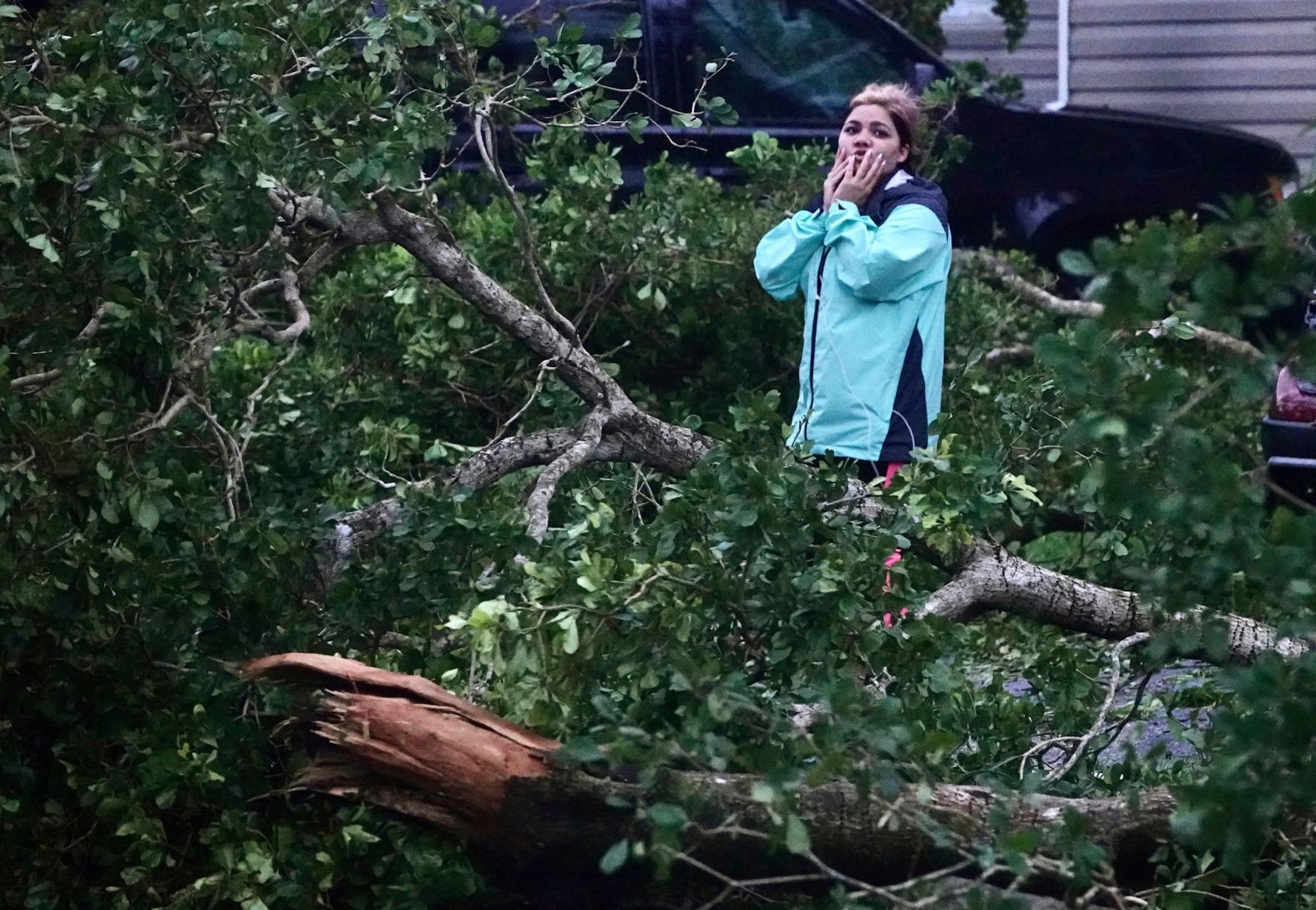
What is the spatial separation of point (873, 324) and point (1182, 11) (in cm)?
1007

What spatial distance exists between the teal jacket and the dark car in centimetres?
324

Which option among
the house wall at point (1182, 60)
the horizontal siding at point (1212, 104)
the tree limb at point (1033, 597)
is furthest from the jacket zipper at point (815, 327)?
the horizontal siding at point (1212, 104)

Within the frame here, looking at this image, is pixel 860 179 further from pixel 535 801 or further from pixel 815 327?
pixel 535 801

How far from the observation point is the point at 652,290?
17.4 feet

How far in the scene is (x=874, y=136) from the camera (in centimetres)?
436

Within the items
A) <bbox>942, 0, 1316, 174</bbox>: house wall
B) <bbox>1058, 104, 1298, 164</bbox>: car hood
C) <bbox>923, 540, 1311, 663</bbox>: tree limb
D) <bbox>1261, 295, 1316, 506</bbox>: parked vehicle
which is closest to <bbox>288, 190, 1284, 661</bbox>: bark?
<bbox>923, 540, 1311, 663</bbox>: tree limb

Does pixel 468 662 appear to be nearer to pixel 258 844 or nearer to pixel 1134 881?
pixel 258 844

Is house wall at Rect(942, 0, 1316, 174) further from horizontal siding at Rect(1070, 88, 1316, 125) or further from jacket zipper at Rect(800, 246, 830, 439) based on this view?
jacket zipper at Rect(800, 246, 830, 439)

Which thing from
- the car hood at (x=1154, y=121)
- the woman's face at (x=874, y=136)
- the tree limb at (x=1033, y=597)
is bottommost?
the car hood at (x=1154, y=121)

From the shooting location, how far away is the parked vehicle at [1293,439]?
5387mm

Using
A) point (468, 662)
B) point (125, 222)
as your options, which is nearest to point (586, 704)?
point (468, 662)

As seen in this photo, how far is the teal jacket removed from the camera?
4180 millimetres

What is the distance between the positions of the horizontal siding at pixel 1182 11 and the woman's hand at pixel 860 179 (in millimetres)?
9649

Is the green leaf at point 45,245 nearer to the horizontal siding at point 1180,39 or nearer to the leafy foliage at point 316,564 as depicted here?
the leafy foliage at point 316,564
